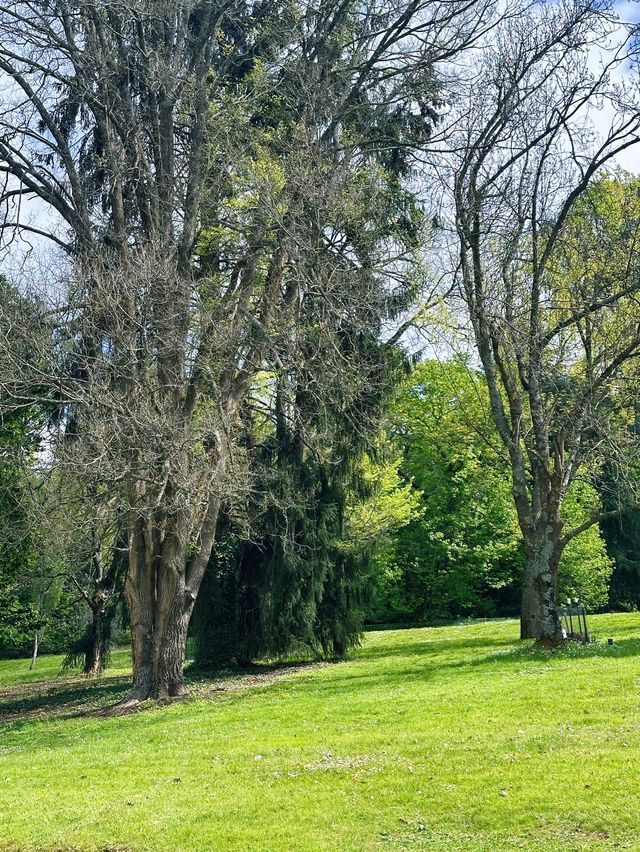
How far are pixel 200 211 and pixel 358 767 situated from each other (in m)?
10.1

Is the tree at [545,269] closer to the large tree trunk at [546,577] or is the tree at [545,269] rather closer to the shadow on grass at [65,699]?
the large tree trunk at [546,577]

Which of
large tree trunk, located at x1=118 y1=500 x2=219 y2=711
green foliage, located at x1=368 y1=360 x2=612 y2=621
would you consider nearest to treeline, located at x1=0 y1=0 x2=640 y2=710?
large tree trunk, located at x1=118 y1=500 x2=219 y2=711

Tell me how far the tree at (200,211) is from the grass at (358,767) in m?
3.45

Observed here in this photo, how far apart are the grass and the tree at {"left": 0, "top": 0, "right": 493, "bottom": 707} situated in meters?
3.45

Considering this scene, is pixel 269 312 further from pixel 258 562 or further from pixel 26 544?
pixel 26 544

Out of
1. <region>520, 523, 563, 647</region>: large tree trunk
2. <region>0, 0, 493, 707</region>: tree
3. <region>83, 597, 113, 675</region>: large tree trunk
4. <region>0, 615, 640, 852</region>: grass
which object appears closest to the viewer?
<region>0, 615, 640, 852</region>: grass

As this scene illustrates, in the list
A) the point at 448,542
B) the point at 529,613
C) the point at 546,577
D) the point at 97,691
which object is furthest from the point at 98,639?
the point at 448,542

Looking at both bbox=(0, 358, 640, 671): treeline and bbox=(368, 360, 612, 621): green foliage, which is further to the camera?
bbox=(368, 360, 612, 621): green foliage

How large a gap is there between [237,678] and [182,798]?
33.5 feet

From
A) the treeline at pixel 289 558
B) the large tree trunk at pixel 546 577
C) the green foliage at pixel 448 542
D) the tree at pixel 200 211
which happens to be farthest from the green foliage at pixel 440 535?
the tree at pixel 200 211

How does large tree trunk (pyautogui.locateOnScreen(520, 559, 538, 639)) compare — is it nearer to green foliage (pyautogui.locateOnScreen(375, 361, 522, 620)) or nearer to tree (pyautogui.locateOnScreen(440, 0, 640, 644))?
tree (pyautogui.locateOnScreen(440, 0, 640, 644))

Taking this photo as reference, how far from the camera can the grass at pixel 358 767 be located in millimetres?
6441

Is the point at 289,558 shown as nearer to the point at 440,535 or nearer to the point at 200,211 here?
the point at 200,211

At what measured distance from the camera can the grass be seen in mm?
6441
